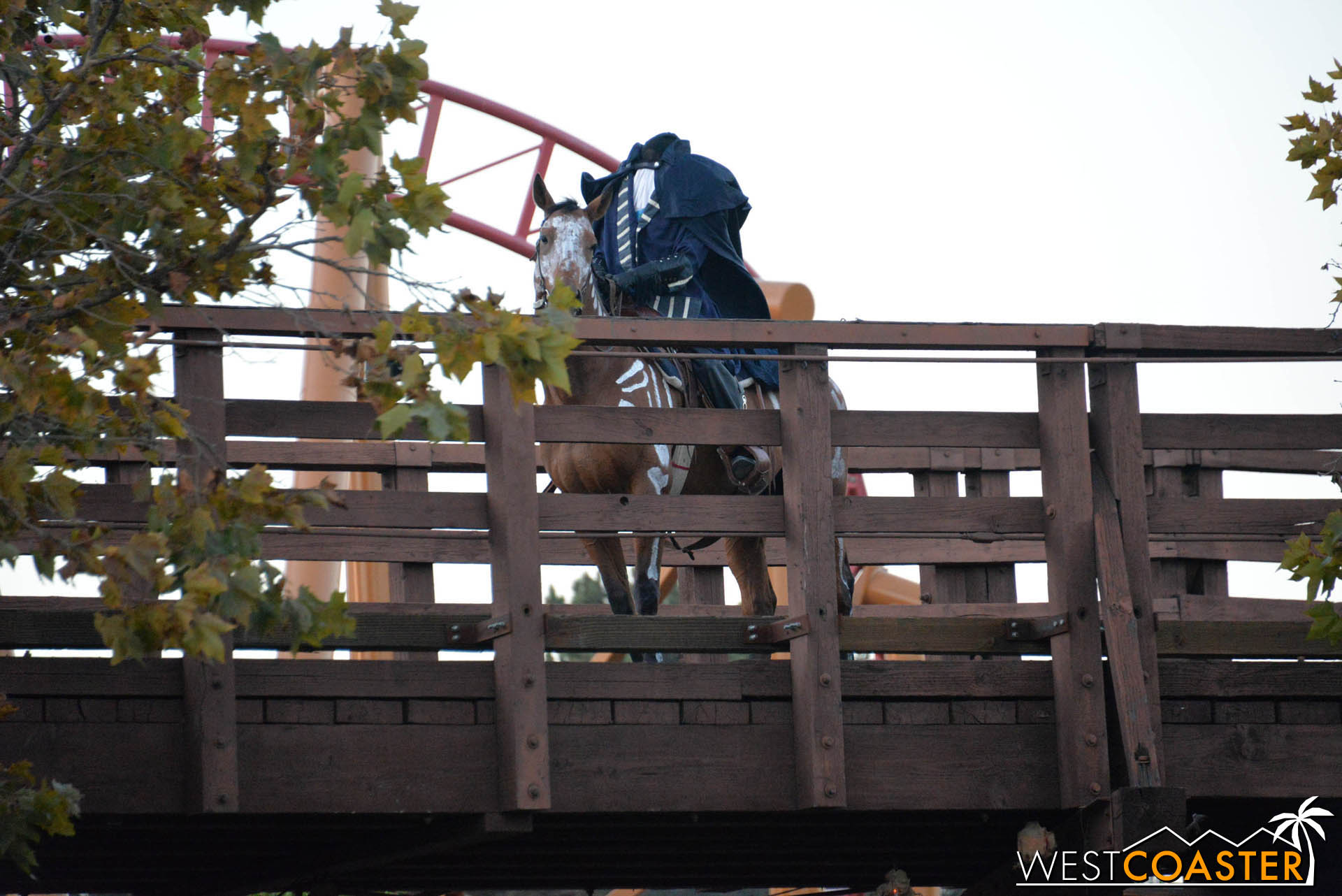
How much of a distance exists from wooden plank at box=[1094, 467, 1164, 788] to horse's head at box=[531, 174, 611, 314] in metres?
3.22

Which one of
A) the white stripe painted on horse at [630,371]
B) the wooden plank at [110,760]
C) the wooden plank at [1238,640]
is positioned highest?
the white stripe painted on horse at [630,371]

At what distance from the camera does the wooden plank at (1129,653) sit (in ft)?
22.4

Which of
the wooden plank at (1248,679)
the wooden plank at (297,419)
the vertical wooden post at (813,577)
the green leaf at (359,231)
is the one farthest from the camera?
the wooden plank at (1248,679)

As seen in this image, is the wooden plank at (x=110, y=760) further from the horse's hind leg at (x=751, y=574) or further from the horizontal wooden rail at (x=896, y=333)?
the horse's hind leg at (x=751, y=574)

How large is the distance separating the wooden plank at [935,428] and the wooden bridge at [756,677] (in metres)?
0.01

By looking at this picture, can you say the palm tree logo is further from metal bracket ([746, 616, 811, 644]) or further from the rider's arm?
the rider's arm

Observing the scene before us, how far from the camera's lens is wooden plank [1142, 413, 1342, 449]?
7344mm

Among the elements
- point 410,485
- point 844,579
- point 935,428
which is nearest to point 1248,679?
point 935,428

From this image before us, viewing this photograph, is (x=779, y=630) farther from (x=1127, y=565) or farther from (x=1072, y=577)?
(x=1127, y=565)

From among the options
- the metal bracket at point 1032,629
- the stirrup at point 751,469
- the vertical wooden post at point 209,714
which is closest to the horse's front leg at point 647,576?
the stirrup at point 751,469

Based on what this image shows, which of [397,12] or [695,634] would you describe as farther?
[695,634]

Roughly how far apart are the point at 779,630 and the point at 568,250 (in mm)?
3322

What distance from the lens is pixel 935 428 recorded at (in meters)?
7.21

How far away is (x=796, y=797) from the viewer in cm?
686
